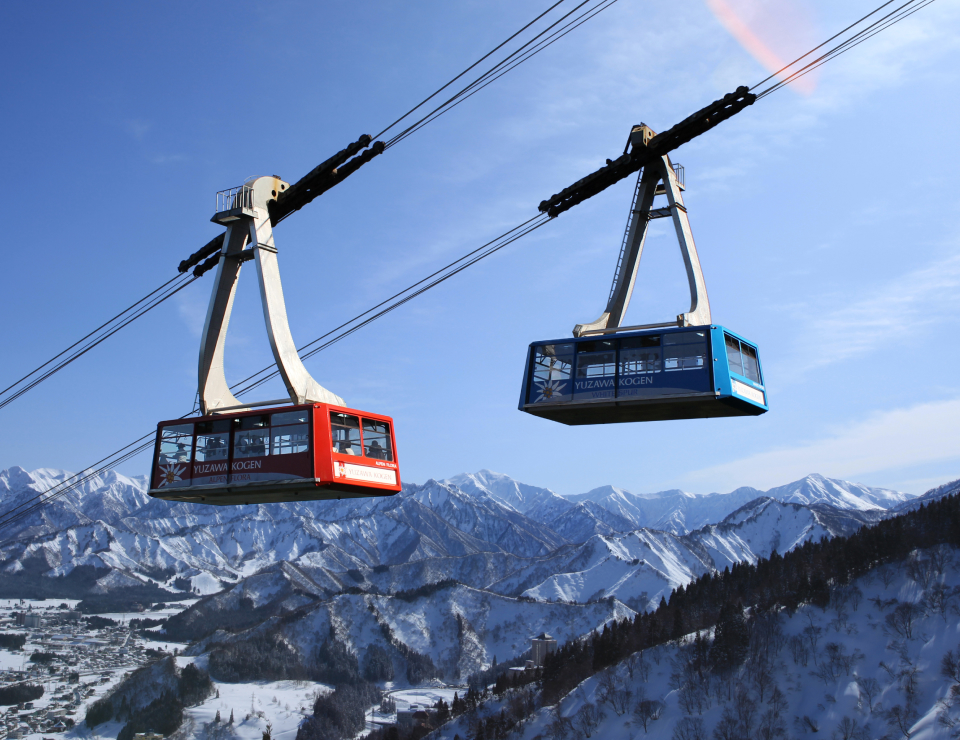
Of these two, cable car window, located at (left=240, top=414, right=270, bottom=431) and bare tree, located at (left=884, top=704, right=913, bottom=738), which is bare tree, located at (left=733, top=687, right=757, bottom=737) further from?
cable car window, located at (left=240, top=414, right=270, bottom=431)

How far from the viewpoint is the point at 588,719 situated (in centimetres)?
14188

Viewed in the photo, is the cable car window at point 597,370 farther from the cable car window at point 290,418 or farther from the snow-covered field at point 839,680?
the snow-covered field at point 839,680

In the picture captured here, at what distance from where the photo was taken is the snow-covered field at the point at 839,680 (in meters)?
126

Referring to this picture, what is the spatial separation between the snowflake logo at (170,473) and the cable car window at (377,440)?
5128mm

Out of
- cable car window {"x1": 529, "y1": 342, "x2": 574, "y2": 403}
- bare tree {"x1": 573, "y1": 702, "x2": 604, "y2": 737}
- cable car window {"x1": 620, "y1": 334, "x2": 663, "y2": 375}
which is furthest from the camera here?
bare tree {"x1": 573, "y1": 702, "x2": 604, "y2": 737}

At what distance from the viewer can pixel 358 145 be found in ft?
79.2

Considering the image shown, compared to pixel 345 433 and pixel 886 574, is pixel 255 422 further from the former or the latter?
pixel 886 574

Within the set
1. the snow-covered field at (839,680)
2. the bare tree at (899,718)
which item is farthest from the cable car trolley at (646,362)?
the bare tree at (899,718)

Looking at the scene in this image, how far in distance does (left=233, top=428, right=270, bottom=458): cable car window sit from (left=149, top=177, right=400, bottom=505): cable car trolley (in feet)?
0.09

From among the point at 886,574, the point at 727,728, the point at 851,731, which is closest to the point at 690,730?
the point at 727,728

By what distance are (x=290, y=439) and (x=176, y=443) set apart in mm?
4208

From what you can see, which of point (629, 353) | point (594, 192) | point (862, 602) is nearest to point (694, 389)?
point (629, 353)

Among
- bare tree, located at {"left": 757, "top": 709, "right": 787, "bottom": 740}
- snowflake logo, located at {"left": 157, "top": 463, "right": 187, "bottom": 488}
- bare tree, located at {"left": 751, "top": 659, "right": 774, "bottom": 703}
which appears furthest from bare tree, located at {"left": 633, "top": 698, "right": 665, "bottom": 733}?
snowflake logo, located at {"left": 157, "top": 463, "right": 187, "bottom": 488}

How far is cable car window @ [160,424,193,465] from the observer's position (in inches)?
966
